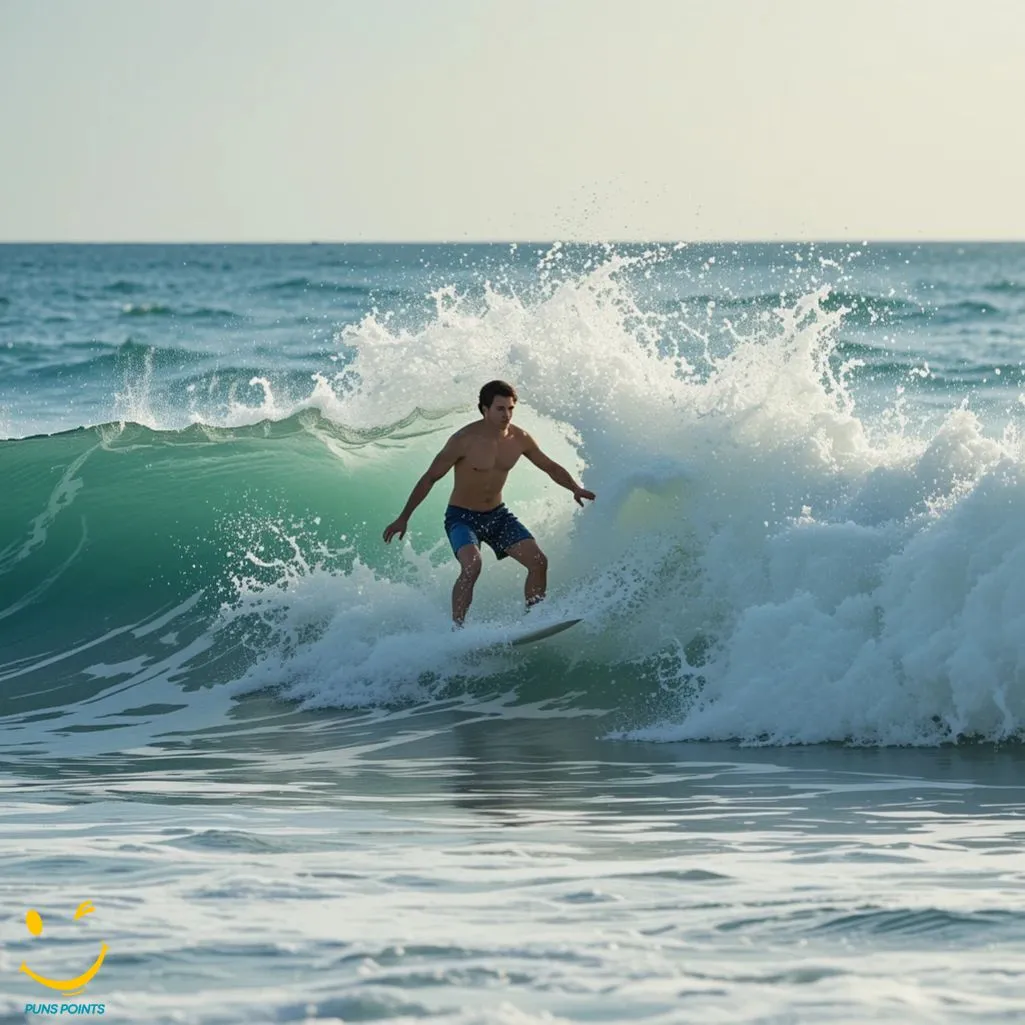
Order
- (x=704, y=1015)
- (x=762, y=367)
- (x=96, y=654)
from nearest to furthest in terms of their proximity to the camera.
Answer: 1. (x=704, y=1015)
2. (x=762, y=367)
3. (x=96, y=654)

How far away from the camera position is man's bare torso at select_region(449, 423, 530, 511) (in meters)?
8.65

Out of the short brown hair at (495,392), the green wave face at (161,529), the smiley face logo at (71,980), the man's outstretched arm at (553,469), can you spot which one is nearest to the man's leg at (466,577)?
the man's outstretched arm at (553,469)

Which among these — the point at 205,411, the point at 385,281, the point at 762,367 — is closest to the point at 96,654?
the point at 762,367

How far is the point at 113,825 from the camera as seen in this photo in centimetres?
545

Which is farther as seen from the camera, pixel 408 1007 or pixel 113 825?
pixel 113 825

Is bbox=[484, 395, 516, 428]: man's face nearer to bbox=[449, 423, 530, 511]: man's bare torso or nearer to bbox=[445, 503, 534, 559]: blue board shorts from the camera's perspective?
bbox=[449, 423, 530, 511]: man's bare torso

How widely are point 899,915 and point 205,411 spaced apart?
55.3ft

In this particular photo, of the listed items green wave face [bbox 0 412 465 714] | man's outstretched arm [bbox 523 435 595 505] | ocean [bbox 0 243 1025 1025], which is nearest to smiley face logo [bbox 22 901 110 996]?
ocean [bbox 0 243 1025 1025]

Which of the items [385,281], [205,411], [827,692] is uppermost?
[385,281]

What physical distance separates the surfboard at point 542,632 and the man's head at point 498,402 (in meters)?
1.12

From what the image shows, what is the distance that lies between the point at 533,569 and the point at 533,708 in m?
0.78

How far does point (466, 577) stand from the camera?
8500mm

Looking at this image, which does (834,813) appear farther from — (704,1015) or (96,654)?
(96,654)

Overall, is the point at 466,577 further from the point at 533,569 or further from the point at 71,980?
the point at 71,980
